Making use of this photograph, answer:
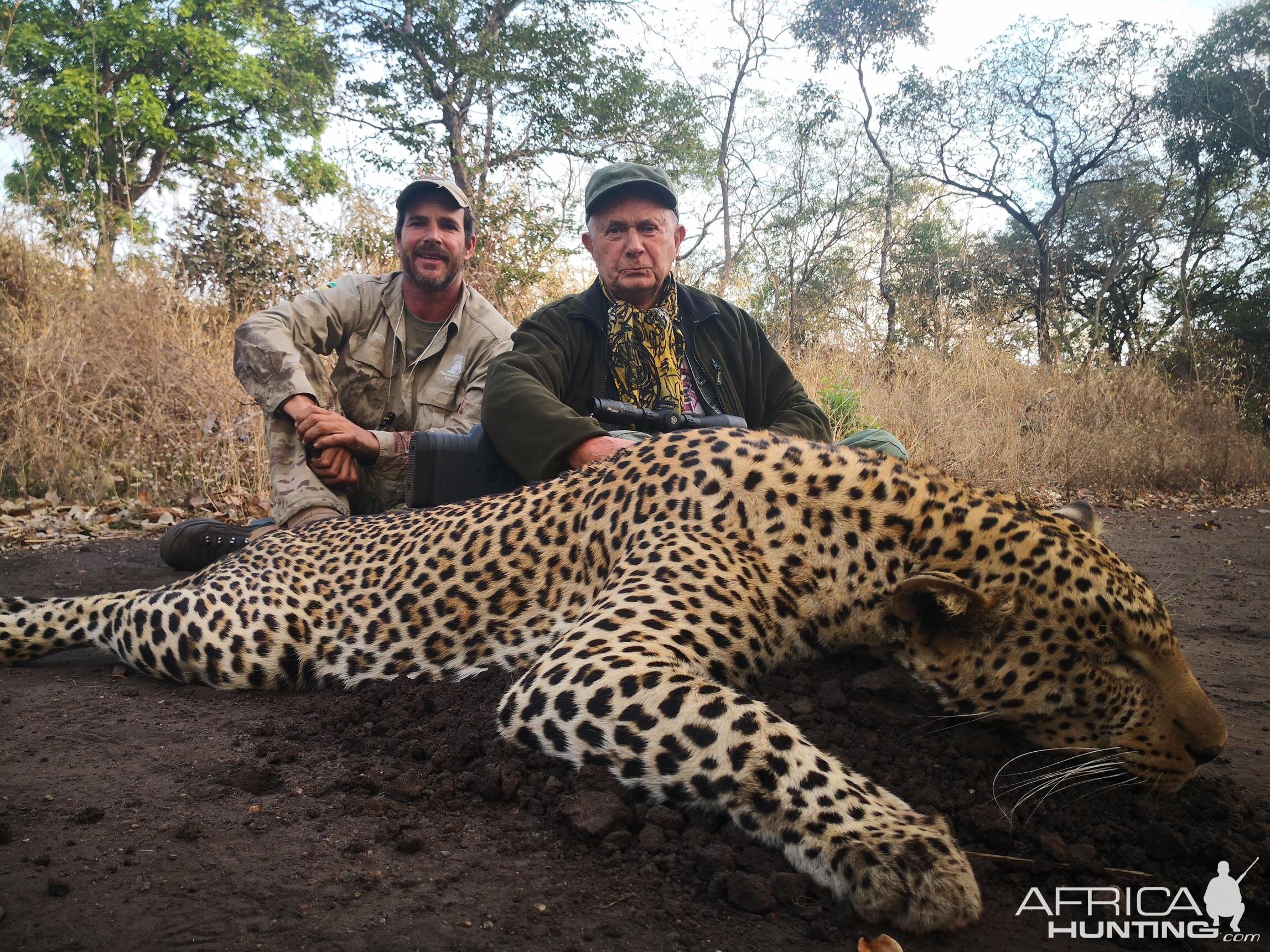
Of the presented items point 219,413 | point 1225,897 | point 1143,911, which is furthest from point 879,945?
point 219,413

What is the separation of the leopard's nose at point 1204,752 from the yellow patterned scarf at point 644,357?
308 cm

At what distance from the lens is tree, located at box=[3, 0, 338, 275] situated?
21.0 m

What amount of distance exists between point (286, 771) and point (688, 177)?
22.7 meters

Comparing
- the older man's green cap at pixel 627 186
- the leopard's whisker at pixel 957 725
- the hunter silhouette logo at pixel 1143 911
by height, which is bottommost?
the hunter silhouette logo at pixel 1143 911

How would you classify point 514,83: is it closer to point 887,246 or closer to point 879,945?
point 887,246

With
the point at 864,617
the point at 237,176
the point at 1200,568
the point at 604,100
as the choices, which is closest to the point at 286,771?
the point at 864,617

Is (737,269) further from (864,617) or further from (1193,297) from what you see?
(864,617)

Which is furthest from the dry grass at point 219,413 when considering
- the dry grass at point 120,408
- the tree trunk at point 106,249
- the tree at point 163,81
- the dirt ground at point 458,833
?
the tree at point 163,81

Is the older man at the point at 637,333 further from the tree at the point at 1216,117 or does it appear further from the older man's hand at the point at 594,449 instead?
the tree at the point at 1216,117

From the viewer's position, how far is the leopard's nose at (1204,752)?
224cm

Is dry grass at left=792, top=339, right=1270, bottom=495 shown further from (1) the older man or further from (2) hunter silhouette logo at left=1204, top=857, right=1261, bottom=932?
(2) hunter silhouette logo at left=1204, top=857, right=1261, bottom=932

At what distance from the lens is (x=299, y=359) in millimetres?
5125

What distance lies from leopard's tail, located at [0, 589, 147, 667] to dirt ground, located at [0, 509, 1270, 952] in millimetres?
463

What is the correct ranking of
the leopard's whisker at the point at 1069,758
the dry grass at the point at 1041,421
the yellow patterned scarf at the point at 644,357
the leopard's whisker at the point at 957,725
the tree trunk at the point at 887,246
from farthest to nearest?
the tree trunk at the point at 887,246
the dry grass at the point at 1041,421
the yellow patterned scarf at the point at 644,357
the leopard's whisker at the point at 957,725
the leopard's whisker at the point at 1069,758
